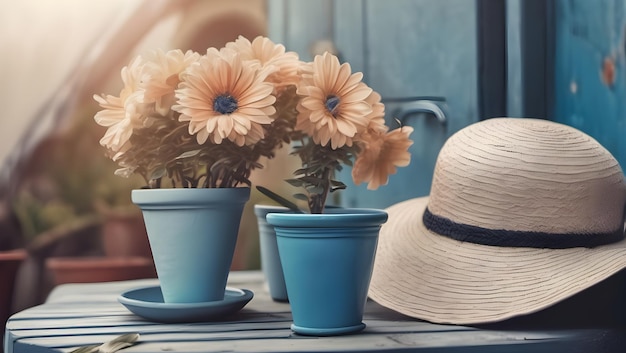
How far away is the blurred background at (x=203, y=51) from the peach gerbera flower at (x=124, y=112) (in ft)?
2.51

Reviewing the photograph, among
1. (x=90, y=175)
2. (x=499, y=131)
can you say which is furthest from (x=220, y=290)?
(x=90, y=175)

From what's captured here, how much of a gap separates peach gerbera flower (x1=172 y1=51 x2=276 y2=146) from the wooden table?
0.22m

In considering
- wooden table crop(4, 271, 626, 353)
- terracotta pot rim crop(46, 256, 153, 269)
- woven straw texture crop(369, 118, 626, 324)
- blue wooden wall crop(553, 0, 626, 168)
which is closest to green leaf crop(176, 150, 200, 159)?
wooden table crop(4, 271, 626, 353)

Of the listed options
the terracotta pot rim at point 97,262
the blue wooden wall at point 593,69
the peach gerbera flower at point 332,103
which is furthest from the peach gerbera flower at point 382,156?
the terracotta pot rim at point 97,262

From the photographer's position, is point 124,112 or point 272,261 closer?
point 124,112

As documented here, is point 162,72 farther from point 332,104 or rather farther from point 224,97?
point 332,104

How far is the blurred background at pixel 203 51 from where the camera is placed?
57.9 inches

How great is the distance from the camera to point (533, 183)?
101 centimetres

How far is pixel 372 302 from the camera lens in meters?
1.16

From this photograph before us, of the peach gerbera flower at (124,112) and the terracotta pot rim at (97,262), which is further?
the terracotta pot rim at (97,262)

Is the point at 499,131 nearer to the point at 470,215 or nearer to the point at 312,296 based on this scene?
the point at 470,215

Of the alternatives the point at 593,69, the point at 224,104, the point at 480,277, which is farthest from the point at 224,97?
the point at 593,69

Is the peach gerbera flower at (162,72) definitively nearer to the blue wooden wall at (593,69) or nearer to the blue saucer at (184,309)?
the blue saucer at (184,309)

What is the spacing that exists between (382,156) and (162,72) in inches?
12.1
